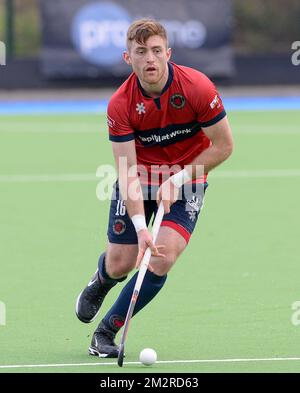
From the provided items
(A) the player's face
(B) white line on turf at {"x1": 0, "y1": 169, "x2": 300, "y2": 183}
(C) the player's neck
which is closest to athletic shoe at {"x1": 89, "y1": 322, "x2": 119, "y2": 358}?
(C) the player's neck

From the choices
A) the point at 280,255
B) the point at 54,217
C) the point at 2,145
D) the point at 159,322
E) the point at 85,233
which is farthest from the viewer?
the point at 2,145

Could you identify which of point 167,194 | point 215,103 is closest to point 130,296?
point 167,194

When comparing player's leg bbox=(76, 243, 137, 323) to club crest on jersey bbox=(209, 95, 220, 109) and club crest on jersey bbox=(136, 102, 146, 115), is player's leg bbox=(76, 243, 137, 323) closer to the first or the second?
club crest on jersey bbox=(136, 102, 146, 115)

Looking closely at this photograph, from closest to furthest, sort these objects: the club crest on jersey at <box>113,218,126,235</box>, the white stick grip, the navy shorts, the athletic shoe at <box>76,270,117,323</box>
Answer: the white stick grip
the navy shorts
the club crest on jersey at <box>113,218,126,235</box>
the athletic shoe at <box>76,270,117,323</box>

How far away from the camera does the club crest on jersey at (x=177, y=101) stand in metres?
6.66

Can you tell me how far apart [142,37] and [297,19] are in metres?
20.2

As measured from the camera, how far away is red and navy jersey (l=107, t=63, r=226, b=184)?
6.65 metres

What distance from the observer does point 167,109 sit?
671 centimetres

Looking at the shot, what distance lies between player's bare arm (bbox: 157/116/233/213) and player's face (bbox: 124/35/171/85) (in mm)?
466

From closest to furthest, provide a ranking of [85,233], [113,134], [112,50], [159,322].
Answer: [113,134]
[159,322]
[85,233]
[112,50]

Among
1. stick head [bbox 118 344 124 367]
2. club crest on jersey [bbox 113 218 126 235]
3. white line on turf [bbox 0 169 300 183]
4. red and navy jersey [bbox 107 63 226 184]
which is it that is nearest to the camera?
stick head [bbox 118 344 124 367]

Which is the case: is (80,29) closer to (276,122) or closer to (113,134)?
(276,122)
